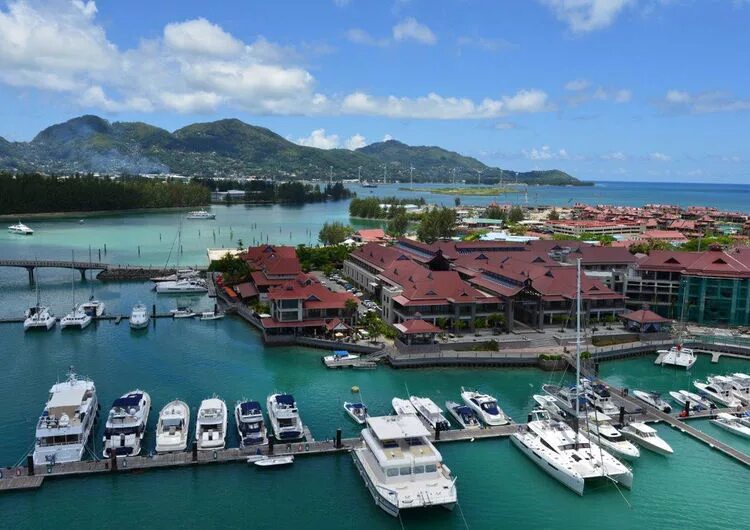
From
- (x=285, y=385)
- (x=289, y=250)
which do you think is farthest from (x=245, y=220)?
(x=285, y=385)

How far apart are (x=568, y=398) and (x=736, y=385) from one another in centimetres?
1148

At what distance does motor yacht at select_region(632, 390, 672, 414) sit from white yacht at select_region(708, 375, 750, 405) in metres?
4.46

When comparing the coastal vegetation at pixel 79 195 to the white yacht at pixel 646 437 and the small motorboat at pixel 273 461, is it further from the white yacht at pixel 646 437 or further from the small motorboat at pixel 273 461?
the white yacht at pixel 646 437

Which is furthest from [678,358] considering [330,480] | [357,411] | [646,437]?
[330,480]

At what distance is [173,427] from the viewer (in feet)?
95.9

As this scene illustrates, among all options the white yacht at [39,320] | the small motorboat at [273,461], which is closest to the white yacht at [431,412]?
the small motorboat at [273,461]

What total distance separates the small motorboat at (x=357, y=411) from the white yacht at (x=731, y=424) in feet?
62.2

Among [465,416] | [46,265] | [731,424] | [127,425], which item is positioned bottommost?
[731,424]

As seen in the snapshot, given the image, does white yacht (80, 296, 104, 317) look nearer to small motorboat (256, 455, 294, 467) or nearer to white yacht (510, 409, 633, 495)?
small motorboat (256, 455, 294, 467)

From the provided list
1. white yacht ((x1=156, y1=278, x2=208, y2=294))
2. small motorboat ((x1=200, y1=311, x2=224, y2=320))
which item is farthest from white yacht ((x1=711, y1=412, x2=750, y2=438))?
white yacht ((x1=156, y1=278, x2=208, y2=294))

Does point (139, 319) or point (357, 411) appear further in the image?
point (139, 319)

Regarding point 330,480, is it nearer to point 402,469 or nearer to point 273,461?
point 273,461

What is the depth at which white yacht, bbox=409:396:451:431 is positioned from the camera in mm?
30781

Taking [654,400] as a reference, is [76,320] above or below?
above
